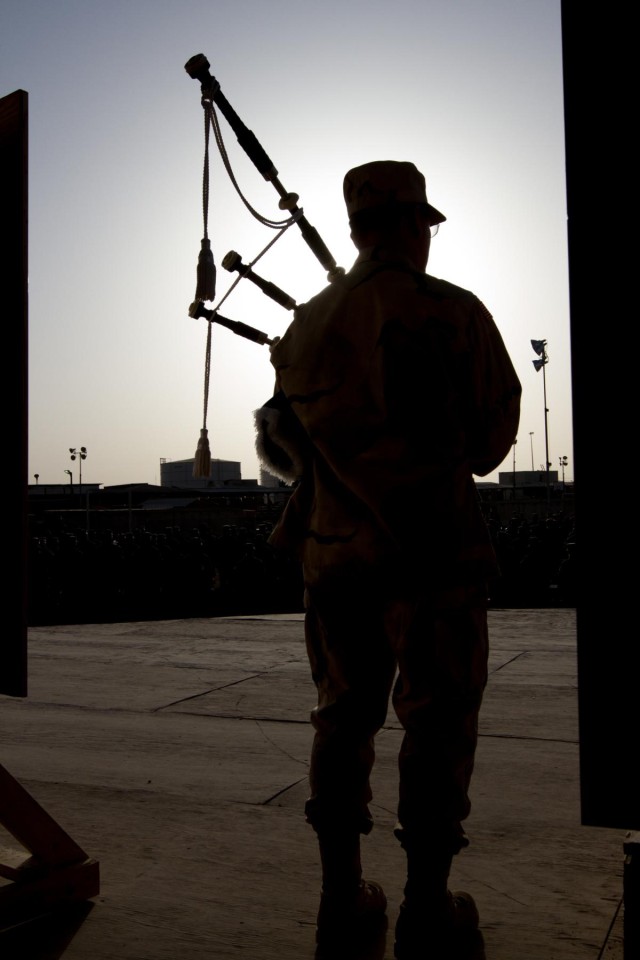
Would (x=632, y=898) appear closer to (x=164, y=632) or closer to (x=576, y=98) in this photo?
(x=576, y=98)

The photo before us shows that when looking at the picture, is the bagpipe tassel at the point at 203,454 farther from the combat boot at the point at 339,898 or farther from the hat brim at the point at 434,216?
the combat boot at the point at 339,898

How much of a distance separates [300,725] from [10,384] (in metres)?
2.66

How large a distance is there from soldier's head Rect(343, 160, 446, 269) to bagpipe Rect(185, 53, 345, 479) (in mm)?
404

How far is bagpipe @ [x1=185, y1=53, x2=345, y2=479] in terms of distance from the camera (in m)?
2.73

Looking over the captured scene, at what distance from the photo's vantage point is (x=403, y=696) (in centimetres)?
210

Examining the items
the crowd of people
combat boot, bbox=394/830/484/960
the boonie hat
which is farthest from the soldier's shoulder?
the crowd of people

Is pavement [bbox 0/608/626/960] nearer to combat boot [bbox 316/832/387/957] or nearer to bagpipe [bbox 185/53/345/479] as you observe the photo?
combat boot [bbox 316/832/387/957]

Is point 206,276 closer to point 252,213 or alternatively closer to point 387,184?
point 252,213

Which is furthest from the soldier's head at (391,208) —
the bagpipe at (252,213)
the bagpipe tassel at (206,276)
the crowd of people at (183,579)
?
the crowd of people at (183,579)

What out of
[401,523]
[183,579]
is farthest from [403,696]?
[183,579]

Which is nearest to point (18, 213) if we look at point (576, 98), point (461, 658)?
point (576, 98)

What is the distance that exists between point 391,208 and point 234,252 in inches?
29.0

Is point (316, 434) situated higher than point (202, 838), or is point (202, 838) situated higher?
point (316, 434)

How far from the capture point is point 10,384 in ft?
8.21
